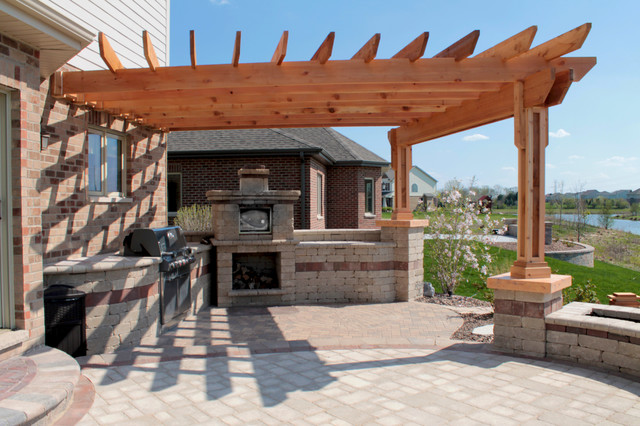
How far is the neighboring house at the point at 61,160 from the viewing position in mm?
3545

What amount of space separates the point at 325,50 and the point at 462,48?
1.42m

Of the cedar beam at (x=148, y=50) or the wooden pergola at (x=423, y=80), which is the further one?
the wooden pergola at (x=423, y=80)

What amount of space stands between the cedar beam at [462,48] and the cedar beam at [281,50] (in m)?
1.69

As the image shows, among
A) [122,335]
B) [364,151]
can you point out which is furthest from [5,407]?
[364,151]

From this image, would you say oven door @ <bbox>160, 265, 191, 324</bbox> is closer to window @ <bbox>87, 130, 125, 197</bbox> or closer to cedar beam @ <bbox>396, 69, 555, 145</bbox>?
window @ <bbox>87, 130, 125, 197</bbox>

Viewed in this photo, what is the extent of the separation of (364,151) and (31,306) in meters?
14.8

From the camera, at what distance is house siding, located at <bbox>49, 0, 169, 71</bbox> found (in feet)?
18.4

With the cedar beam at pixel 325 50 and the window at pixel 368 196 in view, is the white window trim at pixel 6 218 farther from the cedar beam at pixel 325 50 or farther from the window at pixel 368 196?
the window at pixel 368 196

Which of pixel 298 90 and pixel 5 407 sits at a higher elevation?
pixel 298 90

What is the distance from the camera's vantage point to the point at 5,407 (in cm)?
255

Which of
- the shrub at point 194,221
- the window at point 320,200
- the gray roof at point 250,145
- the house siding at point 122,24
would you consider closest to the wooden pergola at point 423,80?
the house siding at point 122,24

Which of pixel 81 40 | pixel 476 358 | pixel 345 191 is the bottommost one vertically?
pixel 476 358

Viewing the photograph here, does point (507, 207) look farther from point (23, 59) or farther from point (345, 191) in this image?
point (23, 59)

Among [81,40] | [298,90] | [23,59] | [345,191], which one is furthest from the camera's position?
[345,191]
